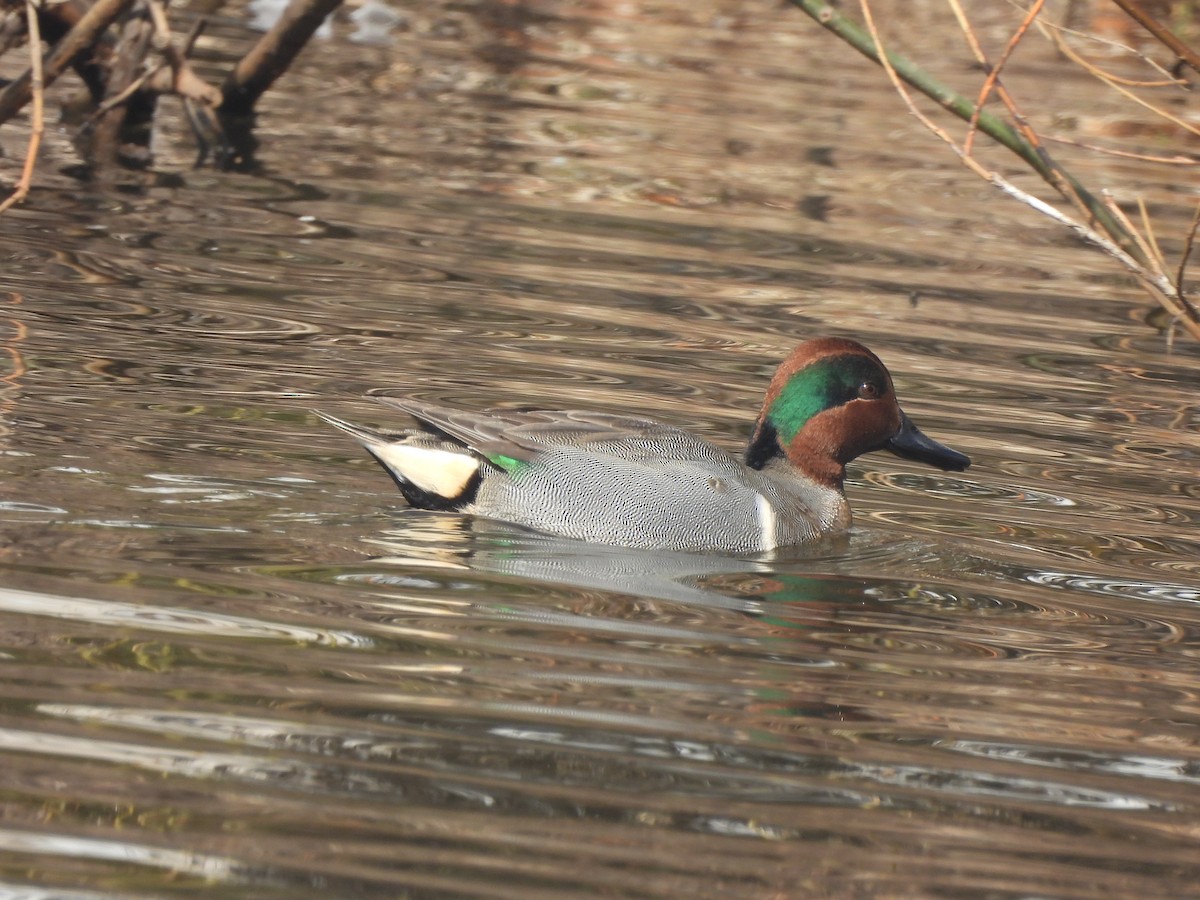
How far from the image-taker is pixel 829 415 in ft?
20.6

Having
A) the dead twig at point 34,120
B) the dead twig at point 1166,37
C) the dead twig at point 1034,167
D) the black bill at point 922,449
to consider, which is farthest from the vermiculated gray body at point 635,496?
the dead twig at point 1166,37

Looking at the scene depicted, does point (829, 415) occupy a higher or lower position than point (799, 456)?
higher

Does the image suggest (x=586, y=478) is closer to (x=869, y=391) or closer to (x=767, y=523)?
(x=767, y=523)

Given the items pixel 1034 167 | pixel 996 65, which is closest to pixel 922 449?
pixel 1034 167

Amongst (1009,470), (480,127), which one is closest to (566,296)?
(1009,470)

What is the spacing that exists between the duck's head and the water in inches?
9.5

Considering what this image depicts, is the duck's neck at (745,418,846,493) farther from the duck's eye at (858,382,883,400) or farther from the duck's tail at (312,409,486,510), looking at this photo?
the duck's tail at (312,409,486,510)

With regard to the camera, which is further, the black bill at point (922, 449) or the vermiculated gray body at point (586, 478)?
the black bill at point (922, 449)

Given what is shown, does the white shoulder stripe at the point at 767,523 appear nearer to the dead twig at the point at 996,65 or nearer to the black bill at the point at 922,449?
the black bill at the point at 922,449

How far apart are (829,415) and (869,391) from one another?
0.15 m

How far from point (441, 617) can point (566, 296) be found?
4.20 metres

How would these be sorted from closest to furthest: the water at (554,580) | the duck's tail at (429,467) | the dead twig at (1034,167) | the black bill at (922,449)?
the water at (554,580) < the dead twig at (1034,167) < the duck's tail at (429,467) < the black bill at (922,449)

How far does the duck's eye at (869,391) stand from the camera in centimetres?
629

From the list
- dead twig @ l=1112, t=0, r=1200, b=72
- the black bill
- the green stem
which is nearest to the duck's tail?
the black bill
